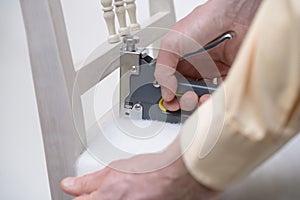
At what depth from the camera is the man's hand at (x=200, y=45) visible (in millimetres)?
634

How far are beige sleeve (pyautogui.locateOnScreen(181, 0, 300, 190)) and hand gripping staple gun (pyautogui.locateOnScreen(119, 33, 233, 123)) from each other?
0.23 m

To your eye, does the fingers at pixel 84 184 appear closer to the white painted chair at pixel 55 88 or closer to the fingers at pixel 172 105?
the white painted chair at pixel 55 88

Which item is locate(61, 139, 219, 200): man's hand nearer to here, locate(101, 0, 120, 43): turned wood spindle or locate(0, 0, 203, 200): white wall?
locate(101, 0, 120, 43): turned wood spindle

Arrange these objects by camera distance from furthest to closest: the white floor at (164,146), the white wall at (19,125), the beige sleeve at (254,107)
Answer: the white wall at (19,125), the white floor at (164,146), the beige sleeve at (254,107)

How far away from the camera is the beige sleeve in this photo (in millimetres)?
334

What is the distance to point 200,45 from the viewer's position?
694mm

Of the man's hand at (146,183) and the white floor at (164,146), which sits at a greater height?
the man's hand at (146,183)

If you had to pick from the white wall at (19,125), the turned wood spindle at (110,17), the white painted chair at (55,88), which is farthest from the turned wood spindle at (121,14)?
the white wall at (19,125)

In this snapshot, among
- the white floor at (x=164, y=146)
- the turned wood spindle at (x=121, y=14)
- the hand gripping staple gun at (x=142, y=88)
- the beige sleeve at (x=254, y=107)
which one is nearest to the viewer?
the beige sleeve at (x=254, y=107)

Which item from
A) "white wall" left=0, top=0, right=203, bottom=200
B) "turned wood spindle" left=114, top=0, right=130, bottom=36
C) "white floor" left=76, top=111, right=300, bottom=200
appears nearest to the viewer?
"white floor" left=76, top=111, right=300, bottom=200

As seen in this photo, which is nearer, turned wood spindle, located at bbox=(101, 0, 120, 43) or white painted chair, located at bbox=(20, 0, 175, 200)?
white painted chair, located at bbox=(20, 0, 175, 200)

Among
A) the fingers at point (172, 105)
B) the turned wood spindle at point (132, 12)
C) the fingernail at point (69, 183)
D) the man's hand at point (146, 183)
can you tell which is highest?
the turned wood spindle at point (132, 12)

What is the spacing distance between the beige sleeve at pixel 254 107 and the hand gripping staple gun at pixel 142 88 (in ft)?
0.75

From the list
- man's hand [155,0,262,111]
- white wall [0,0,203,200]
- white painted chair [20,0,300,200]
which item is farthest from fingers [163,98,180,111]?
white wall [0,0,203,200]
